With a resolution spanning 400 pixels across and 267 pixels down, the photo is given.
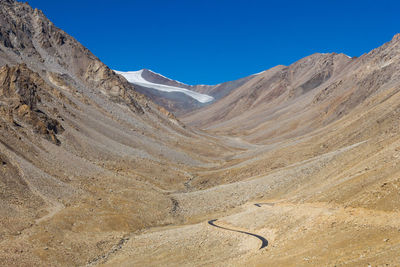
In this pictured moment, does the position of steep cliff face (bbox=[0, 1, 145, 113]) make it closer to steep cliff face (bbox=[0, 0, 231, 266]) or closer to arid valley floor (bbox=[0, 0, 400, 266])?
steep cliff face (bbox=[0, 0, 231, 266])

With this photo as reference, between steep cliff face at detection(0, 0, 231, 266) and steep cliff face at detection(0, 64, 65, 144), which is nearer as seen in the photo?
steep cliff face at detection(0, 0, 231, 266)

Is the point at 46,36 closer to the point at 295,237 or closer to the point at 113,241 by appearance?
the point at 113,241

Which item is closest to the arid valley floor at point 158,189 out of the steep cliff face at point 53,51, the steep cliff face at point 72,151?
the steep cliff face at point 72,151

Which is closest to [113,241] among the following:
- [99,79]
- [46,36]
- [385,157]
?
[385,157]

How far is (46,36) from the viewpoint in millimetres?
126875

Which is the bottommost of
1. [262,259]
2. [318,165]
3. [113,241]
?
[113,241]

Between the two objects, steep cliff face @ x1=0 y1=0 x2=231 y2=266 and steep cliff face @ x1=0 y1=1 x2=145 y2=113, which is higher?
steep cliff face @ x1=0 y1=1 x2=145 y2=113

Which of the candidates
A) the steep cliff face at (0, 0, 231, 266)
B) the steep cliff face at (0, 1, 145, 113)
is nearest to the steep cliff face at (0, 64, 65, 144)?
the steep cliff face at (0, 0, 231, 266)

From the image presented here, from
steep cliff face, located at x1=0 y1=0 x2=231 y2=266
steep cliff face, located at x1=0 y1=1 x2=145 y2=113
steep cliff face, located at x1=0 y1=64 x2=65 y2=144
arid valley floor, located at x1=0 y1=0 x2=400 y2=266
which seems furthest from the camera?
steep cliff face, located at x1=0 y1=1 x2=145 y2=113

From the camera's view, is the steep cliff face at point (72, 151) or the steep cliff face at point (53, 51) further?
the steep cliff face at point (53, 51)

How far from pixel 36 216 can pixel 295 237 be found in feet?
79.0

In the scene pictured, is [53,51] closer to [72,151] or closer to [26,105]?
[26,105]

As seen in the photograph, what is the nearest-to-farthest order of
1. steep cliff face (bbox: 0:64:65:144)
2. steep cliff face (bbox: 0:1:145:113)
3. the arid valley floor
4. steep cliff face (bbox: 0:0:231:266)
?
the arid valley floor → steep cliff face (bbox: 0:0:231:266) → steep cliff face (bbox: 0:64:65:144) → steep cliff face (bbox: 0:1:145:113)

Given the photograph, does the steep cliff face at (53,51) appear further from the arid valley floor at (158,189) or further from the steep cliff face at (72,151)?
the arid valley floor at (158,189)
